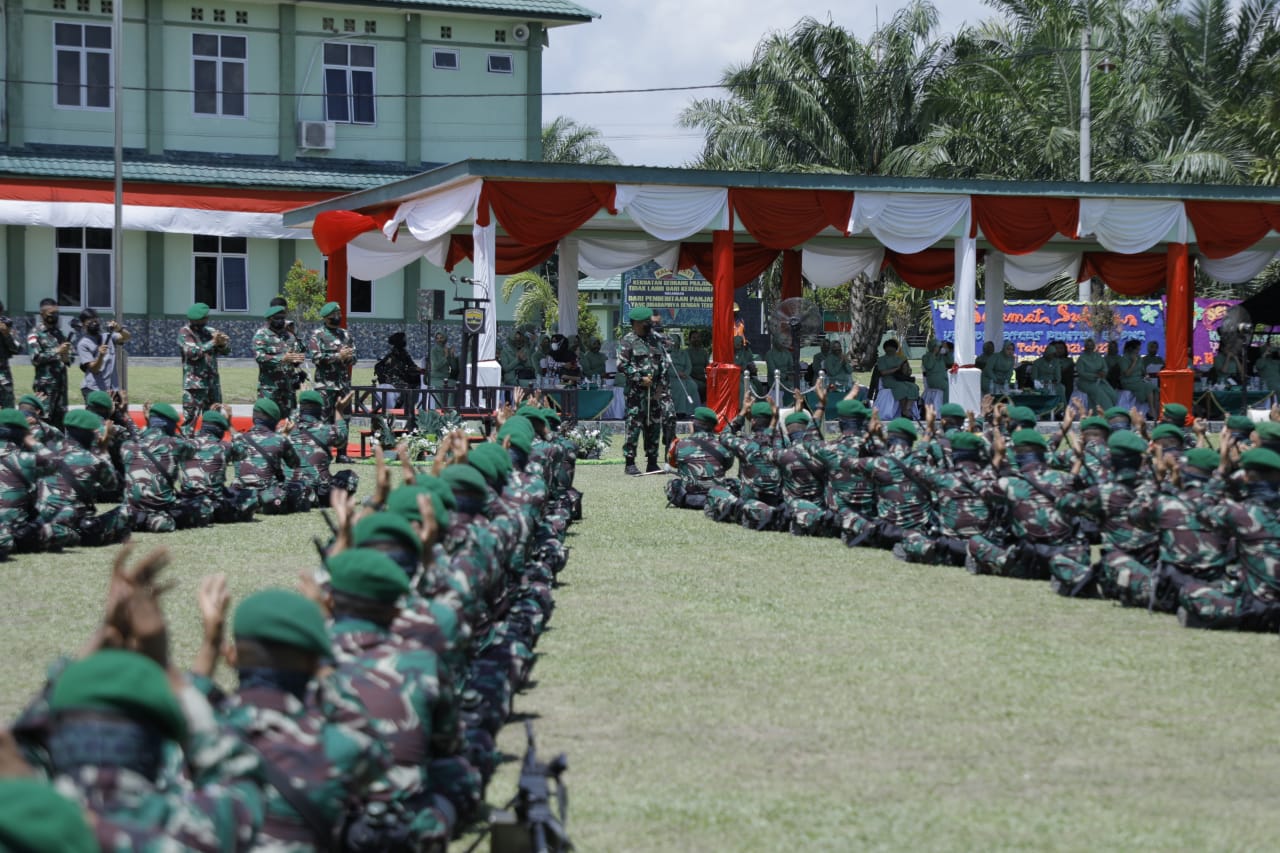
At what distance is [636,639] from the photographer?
29.5 ft

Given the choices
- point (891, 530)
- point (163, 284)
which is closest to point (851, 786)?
point (891, 530)

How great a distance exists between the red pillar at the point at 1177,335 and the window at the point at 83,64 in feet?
75.3

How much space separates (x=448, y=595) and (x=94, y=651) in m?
2.75

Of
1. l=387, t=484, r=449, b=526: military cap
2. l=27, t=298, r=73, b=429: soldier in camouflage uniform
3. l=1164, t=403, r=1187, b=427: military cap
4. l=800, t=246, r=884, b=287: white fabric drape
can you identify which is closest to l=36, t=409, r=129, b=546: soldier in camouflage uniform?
l=27, t=298, r=73, b=429: soldier in camouflage uniform

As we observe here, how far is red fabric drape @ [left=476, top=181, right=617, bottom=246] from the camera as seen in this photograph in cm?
2094

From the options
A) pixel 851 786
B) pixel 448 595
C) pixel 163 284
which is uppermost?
pixel 163 284

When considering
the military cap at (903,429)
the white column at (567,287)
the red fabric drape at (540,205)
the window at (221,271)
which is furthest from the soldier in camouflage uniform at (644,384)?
the window at (221,271)

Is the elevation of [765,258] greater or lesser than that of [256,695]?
greater

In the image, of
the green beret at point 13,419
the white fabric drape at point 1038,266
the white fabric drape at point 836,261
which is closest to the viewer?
the green beret at point 13,419

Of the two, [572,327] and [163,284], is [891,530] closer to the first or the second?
[572,327]

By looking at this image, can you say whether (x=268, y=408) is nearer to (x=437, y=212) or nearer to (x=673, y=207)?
(x=437, y=212)

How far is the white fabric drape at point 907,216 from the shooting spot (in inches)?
905

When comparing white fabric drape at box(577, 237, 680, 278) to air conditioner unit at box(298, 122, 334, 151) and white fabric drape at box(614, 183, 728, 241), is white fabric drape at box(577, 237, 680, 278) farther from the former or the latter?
air conditioner unit at box(298, 122, 334, 151)

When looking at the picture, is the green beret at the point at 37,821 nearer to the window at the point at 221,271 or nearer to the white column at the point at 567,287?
the white column at the point at 567,287
